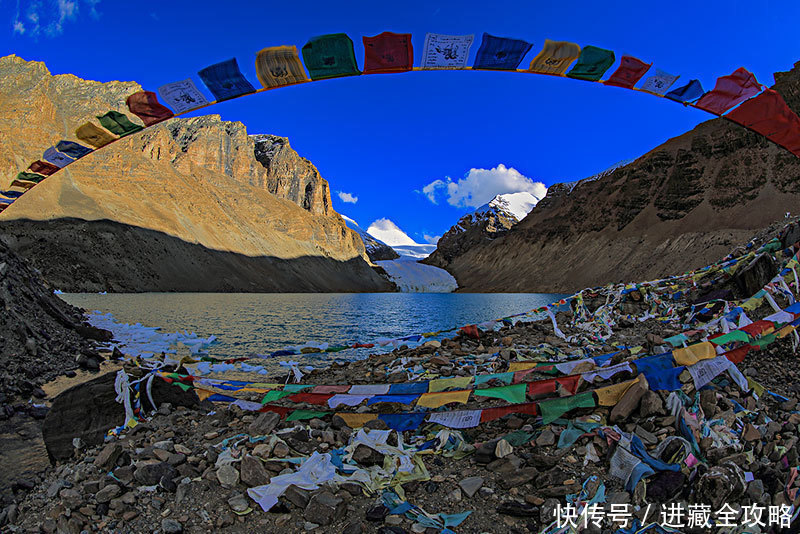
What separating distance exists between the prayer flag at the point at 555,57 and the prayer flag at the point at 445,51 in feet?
4.91

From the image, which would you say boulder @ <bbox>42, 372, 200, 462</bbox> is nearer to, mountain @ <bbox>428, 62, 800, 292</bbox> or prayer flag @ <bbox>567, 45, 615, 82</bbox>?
prayer flag @ <bbox>567, 45, 615, 82</bbox>

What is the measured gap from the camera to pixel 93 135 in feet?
28.5

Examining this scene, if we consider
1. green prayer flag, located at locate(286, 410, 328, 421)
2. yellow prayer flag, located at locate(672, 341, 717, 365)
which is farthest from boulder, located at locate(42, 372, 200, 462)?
yellow prayer flag, located at locate(672, 341, 717, 365)

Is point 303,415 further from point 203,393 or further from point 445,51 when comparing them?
point 445,51

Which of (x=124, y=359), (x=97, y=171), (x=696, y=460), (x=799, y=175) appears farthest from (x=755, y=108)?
(x=97, y=171)

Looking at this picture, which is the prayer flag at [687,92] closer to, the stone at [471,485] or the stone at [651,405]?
the stone at [651,405]

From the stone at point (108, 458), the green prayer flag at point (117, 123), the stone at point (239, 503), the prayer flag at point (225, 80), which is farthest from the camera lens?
the green prayer flag at point (117, 123)

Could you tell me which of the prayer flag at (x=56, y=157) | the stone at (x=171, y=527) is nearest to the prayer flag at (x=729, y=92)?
the stone at (x=171, y=527)

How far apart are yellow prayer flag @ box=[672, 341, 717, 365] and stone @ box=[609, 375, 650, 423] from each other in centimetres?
52

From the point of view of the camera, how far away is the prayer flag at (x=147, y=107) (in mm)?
7562

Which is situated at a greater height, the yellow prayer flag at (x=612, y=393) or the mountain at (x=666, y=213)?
the mountain at (x=666, y=213)

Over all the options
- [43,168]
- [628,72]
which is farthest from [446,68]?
[43,168]

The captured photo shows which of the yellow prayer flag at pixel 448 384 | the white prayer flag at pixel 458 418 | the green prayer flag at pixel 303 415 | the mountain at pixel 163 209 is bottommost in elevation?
the green prayer flag at pixel 303 415

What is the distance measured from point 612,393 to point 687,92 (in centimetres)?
750
